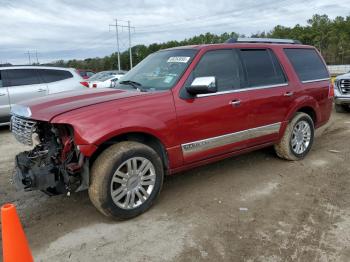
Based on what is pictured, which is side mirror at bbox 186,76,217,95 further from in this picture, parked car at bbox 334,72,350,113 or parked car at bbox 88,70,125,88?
parked car at bbox 334,72,350,113

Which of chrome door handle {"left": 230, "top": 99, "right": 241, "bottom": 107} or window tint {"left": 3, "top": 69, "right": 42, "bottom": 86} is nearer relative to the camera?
chrome door handle {"left": 230, "top": 99, "right": 241, "bottom": 107}

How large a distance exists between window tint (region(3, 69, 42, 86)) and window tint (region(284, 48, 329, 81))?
6.47 meters

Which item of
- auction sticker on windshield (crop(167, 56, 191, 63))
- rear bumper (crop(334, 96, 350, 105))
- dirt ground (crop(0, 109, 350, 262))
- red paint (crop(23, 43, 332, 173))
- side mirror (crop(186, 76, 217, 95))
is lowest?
dirt ground (crop(0, 109, 350, 262))

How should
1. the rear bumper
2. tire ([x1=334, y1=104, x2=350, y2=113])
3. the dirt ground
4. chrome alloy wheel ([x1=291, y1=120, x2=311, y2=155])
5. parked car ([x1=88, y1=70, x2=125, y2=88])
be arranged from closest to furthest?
the dirt ground, chrome alloy wheel ([x1=291, y1=120, x2=311, y2=155]), the rear bumper, tire ([x1=334, y1=104, x2=350, y2=113]), parked car ([x1=88, y1=70, x2=125, y2=88])

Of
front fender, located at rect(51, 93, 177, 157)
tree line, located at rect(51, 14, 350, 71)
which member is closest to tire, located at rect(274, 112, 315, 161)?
front fender, located at rect(51, 93, 177, 157)

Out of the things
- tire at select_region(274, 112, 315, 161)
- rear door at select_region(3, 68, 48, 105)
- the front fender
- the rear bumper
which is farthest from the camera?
the rear bumper

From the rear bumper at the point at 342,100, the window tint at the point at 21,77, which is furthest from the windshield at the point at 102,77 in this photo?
the rear bumper at the point at 342,100

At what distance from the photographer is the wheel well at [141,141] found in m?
3.63

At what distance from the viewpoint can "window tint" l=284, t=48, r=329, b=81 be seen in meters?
5.57

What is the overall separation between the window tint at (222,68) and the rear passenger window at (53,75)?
20.1 ft

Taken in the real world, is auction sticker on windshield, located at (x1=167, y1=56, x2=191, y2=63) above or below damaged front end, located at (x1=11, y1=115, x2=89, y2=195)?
above

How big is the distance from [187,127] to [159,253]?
1.47 meters

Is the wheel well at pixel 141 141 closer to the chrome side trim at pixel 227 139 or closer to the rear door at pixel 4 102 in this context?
the chrome side trim at pixel 227 139

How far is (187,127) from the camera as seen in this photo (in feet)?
13.2
